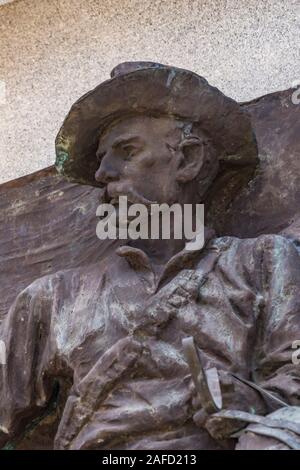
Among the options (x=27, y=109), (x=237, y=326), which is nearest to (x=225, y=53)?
(x=27, y=109)

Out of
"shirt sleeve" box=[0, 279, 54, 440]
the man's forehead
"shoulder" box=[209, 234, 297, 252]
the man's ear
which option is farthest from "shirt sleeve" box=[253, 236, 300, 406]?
"shirt sleeve" box=[0, 279, 54, 440]

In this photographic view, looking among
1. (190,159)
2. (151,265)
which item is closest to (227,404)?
(151,265)

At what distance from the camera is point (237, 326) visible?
4.29 metres

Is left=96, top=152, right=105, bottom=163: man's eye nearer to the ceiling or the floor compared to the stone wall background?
nearer to the floor

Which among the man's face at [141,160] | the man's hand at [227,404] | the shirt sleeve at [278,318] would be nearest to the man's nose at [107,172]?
the man's face at [141,160]

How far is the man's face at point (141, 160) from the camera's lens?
4492mm

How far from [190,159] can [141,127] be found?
141mm

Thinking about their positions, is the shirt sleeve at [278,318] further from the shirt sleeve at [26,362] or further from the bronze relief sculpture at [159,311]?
the shirt sleeve at [26,362]

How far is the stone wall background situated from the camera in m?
5.13

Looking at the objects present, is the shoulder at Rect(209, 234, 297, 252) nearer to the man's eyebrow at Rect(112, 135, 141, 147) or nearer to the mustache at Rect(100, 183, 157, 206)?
the mustache at Rect(100, 183, 157, 206)

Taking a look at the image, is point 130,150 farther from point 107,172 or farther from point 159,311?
point 159,311

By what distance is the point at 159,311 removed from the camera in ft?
14.2

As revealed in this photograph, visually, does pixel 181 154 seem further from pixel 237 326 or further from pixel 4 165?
pixel 4 165

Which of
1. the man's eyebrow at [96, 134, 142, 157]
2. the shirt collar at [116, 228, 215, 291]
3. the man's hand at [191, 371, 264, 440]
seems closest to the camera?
the man's hand at [191, 371, 264, 440]
